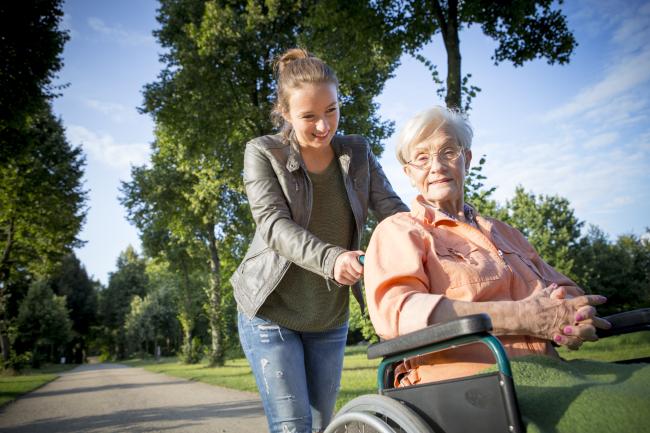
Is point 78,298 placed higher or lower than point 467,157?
higher

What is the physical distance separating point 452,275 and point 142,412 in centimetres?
780

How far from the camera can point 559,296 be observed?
61.7 inches

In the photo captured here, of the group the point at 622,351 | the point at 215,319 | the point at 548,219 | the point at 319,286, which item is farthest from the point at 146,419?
the point at 548,219

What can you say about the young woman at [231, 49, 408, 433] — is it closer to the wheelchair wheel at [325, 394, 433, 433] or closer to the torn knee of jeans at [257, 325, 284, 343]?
the torn knee of jeans at [257, 325, 284, 343]

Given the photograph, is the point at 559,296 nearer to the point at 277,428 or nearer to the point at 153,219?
the point at 277,428

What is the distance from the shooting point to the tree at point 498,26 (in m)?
8.38

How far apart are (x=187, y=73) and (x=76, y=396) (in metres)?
9.07

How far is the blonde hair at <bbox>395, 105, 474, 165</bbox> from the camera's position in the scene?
2.05 meters

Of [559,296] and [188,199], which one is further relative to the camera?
[188,199]

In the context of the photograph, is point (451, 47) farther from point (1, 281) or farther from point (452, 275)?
point (1, 281)

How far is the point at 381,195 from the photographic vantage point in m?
2.52

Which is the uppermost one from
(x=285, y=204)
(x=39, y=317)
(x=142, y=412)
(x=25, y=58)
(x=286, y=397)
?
(x=25, y=58)

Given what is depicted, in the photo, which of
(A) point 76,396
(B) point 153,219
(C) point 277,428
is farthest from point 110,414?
(B) point 153,219

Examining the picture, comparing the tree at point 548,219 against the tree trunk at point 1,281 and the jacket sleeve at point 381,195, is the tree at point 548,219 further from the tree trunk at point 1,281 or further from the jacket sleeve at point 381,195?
the jacket sleeve at point 381,195
